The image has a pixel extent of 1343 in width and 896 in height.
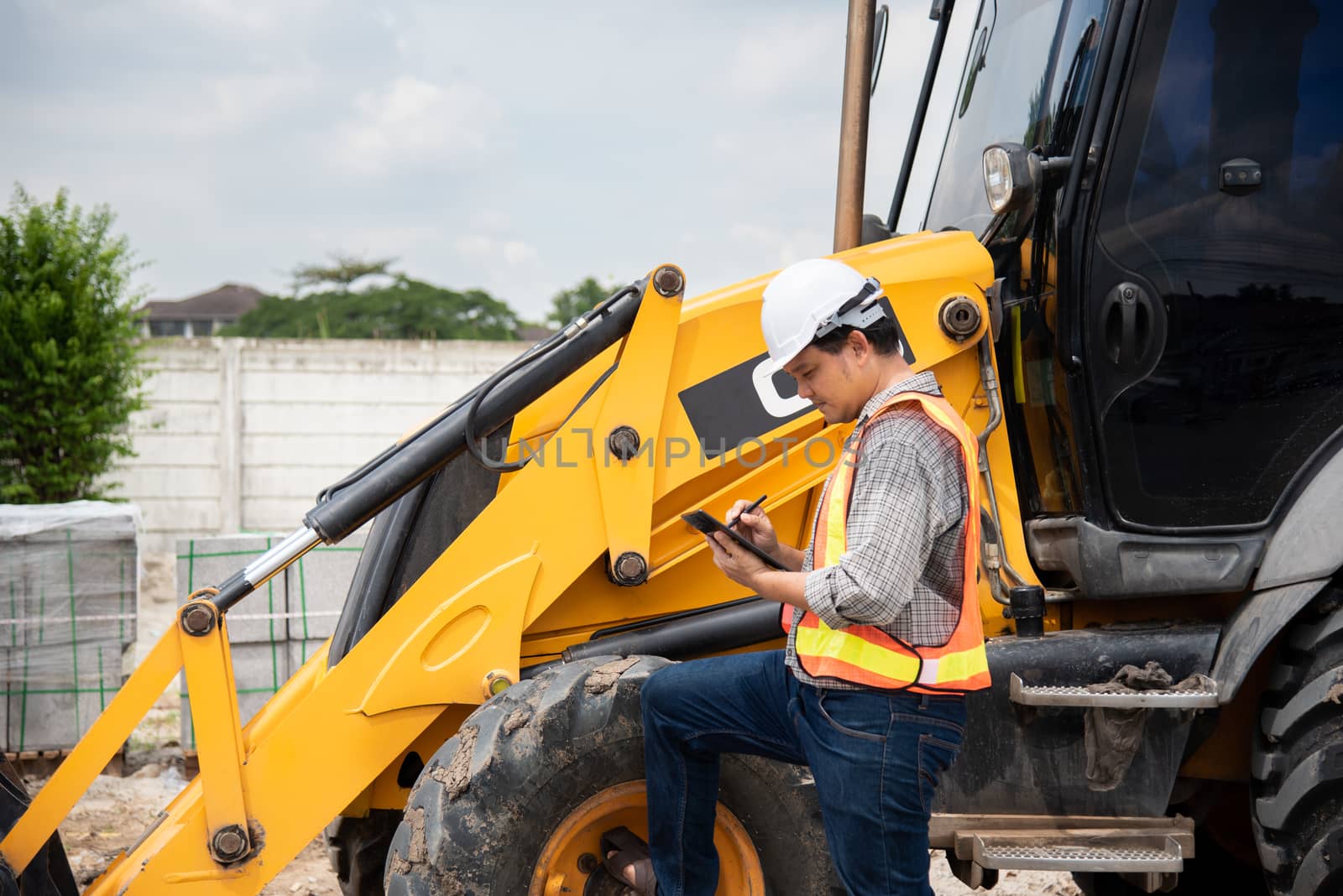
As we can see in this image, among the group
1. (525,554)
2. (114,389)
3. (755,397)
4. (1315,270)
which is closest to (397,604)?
(525,554)

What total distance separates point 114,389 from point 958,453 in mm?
10168

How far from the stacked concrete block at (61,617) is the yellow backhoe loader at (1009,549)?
11.2 feet

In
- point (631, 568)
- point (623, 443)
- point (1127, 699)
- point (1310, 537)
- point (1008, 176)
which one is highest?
point (1008, 176)

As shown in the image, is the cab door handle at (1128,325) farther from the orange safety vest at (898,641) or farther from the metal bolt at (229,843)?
the metal bolt at (229,843)

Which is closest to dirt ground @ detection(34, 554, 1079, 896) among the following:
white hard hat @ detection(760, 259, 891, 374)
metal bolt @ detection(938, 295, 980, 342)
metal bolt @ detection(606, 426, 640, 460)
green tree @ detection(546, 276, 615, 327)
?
metal bolt @ detection(938, 295, 980, 342)

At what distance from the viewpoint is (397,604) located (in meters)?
3.14

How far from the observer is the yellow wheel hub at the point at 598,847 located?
2932 millimetres

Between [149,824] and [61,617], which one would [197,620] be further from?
[61,617]

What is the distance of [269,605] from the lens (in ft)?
21.6

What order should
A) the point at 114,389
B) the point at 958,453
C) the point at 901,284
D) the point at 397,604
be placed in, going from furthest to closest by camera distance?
1. the point at 114,389
2. the point at 901,284
3. the point at 397,604
4. the point at 958,453

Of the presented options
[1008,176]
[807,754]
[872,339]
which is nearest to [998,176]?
[1008,176]

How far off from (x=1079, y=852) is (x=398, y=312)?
3595 centimetres

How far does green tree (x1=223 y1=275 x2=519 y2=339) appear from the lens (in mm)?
35844

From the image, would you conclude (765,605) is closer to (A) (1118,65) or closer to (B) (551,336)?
(B) (551,336)
